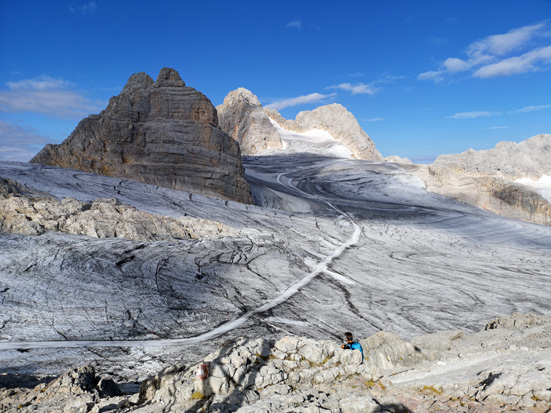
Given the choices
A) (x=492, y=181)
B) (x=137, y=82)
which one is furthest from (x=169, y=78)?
(x=492, y=181)

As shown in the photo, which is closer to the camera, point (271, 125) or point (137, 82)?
point (137, 82)

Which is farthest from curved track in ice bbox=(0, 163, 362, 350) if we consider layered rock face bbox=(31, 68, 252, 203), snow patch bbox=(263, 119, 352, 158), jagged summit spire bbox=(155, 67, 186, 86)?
snow patch bbox=(263, 119, 352, 158)

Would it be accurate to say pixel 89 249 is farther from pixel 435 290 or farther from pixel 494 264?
pixel 494 264

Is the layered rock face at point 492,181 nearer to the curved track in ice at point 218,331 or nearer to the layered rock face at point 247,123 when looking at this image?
the curved track in ice at point 218,331

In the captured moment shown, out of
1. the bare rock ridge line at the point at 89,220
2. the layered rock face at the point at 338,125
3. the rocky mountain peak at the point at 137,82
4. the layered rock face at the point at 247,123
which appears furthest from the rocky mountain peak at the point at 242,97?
the bare rock ridge line at the point at 89,220

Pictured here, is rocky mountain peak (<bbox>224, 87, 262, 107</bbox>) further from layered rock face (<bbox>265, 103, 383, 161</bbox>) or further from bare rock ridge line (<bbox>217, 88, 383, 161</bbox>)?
layered rock face (<bbox>265, 103, 383, 161</bbox>)

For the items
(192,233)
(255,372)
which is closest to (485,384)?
(255,372)

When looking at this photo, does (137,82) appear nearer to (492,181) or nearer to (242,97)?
(492,181)
